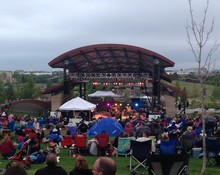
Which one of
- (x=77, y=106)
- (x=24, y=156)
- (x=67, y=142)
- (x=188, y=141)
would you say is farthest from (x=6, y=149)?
(x=77, y=106)

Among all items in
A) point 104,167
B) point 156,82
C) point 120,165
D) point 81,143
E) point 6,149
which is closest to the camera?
point 104,167

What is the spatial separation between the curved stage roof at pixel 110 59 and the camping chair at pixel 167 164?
2559 centimetres

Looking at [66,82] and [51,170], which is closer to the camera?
[51,170]

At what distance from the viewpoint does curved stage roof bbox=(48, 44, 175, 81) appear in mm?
33062

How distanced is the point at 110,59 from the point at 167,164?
3030cm

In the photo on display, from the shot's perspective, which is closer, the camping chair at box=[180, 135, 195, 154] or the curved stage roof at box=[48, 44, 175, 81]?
the camping chair at box=[180, 135, 195, 154]

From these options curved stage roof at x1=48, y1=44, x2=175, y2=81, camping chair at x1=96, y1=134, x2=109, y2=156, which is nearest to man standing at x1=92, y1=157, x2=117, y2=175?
camping chair at x1=96, y1=134, x2=109, y2=156

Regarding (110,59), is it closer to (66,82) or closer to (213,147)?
(66,82)

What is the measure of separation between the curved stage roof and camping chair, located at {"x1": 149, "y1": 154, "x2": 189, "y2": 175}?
83.9 ft

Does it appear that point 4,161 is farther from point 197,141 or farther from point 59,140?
point 197,141

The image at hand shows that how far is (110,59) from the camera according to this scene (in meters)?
37.3

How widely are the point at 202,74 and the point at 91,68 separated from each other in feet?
99.7

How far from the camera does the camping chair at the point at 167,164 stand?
7.21 m

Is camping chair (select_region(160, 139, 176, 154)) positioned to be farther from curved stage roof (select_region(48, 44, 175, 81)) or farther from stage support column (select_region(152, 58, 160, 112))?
curved stage roof (select_region(48, 44, 175, 81))
